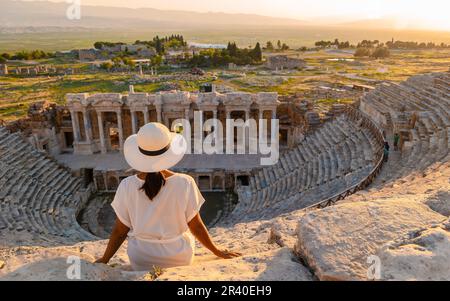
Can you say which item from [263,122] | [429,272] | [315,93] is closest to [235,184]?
[263,122]

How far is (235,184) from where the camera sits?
2319 cm

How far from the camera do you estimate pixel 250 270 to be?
14.6 feet

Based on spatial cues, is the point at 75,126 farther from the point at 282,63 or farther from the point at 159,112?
the point at 282,63

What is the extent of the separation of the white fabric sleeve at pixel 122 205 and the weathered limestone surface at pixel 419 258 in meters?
2.97

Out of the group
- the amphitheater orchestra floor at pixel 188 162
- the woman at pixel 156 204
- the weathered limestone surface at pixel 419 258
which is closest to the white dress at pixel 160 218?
the woman at pixel 156 204

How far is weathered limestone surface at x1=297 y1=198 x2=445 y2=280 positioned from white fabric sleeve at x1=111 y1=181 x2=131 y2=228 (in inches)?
86.4

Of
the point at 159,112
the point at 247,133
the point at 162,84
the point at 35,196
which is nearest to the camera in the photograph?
the point at 35,196

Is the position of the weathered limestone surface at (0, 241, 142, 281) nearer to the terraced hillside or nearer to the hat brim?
the hat brim

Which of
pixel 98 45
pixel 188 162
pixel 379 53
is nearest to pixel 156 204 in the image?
pixel 188 162

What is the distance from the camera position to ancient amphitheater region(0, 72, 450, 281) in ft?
13.6

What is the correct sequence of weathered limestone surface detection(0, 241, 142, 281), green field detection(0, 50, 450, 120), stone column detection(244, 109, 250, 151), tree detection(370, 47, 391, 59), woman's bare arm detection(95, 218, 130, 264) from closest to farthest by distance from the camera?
weathered limestone surface detection(0, 241, 142, 281)
woman's bare arm detection(95, 218, 130, 264)
stone column detection(244, 109, 250, 151)
green field detection(0, 50, 450, 120)
tree detection(370, 47, 391, 59)

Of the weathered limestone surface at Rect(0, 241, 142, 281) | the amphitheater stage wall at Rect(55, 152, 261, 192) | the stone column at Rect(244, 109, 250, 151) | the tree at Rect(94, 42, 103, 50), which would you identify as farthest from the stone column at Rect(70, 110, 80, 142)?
the tree at Rect(94, 42, 103, 50)

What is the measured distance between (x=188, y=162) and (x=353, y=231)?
20.2 m
